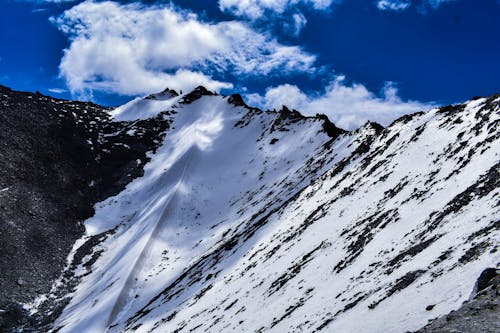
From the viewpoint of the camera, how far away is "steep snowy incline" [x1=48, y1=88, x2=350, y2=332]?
48.4 metres

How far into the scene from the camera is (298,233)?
121 feet

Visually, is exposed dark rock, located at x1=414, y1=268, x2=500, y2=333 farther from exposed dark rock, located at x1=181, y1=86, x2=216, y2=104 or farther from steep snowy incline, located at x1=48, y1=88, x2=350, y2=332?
exposed dark rock, located at x1=181, y1=86, x2=216, y2=104

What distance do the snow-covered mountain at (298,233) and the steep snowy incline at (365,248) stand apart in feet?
0.36

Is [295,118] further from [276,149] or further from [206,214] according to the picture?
[206,214]

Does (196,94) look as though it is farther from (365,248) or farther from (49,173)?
(365,248)

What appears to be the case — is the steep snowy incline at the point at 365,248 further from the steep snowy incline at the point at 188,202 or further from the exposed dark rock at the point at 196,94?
the exposed dark rock at the point at 196,94

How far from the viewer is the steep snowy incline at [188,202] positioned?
159 ft

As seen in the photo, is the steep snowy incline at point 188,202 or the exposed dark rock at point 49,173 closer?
the steep snowy incline at point 188,202

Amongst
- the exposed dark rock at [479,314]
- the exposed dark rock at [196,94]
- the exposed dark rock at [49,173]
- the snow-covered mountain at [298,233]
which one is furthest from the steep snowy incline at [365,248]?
the exposed dark rock at [196,94]

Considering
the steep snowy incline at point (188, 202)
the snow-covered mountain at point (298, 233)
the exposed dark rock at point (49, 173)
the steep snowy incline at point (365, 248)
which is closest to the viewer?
the steep snowy incline at point (365, 248)

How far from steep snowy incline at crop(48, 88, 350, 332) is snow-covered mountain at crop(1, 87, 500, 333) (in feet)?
0.87

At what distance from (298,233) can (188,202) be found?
115 feet

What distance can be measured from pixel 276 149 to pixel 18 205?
3997cm

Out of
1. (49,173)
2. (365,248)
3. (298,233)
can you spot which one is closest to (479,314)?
(365,248)
